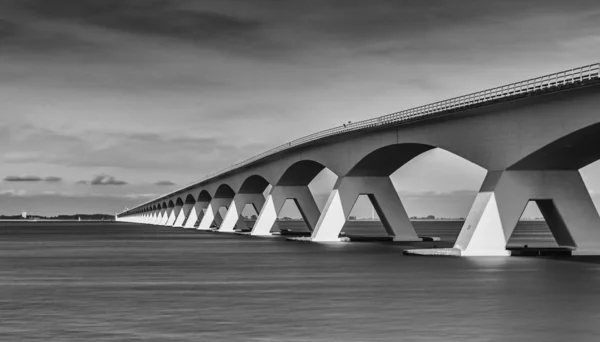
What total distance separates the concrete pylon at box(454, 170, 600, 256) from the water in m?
2.96

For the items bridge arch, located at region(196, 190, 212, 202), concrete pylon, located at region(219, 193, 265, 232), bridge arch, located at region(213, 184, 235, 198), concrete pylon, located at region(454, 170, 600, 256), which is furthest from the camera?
bridge arch, located at region(196, 190, 212, 202)

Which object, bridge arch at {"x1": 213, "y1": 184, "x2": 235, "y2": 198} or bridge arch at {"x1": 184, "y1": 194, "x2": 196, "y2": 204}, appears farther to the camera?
bridge arch at {"x1": 184, "y1": 194, "x2": 196, "y2": 204}

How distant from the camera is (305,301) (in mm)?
28641

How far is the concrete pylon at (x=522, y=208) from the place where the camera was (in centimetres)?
5184

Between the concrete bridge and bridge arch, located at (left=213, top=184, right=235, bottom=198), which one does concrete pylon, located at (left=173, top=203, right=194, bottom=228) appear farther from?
the concrete bridge

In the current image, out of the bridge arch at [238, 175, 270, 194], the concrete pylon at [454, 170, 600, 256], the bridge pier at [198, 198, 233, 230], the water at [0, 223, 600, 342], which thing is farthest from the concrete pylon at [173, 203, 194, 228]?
the water at [0, 223, 600, 342]

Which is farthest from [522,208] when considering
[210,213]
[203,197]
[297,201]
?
[203,197]

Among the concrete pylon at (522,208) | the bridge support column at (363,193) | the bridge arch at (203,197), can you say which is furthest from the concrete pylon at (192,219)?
the concrete pylon at (522,208)

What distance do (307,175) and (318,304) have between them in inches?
2725

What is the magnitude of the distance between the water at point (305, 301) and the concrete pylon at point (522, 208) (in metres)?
2.96

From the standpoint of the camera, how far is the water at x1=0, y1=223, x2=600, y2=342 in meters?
21.2

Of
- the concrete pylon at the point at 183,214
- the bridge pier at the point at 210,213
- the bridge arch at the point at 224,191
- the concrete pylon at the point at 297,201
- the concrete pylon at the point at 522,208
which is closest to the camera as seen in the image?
the concrete pylon at the point at 522,208

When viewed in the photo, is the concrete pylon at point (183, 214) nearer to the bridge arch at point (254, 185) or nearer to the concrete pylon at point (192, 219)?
the concrete pylon at point (192, 219)

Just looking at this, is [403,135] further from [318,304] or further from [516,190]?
[318,304]
